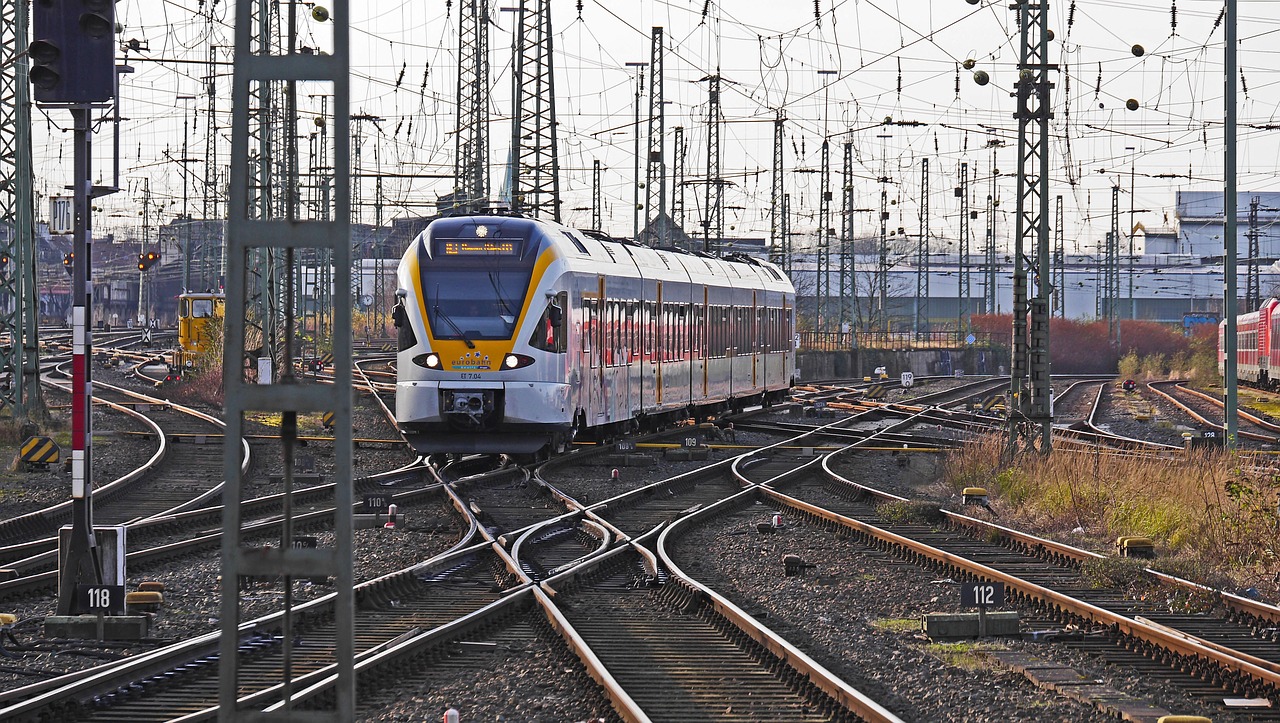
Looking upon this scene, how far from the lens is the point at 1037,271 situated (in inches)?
896

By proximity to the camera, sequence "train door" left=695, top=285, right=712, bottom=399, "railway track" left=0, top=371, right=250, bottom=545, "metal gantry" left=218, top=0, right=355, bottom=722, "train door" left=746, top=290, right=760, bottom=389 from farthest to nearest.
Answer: "train door" left=746, top=290, right=760, bottom=389 → "train door" left=695, top=285, right=712, bottom=399 → "railway track" left=0, top=371, right=250, bottom=545 → "metal gantry" left=218, top=0, right=355, bottom=722

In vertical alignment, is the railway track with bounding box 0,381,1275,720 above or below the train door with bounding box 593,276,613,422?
below

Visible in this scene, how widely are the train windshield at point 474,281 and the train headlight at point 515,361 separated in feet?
0.91

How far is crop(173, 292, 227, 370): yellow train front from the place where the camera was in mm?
39875

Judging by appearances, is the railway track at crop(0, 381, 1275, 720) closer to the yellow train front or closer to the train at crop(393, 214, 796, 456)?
the train at crop(393, 214, 796, 456)

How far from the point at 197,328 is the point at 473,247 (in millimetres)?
25081

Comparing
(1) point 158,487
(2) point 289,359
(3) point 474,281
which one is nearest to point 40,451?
(1) point 158,487

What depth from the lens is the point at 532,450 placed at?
2134cm

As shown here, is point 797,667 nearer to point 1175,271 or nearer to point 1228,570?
point 1228,570

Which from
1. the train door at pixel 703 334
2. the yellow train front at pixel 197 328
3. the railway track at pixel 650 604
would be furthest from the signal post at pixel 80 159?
the yellow train front at pixel 197 328

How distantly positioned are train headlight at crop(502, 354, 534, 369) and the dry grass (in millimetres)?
5701

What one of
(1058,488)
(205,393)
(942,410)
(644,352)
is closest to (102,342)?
(205,393)

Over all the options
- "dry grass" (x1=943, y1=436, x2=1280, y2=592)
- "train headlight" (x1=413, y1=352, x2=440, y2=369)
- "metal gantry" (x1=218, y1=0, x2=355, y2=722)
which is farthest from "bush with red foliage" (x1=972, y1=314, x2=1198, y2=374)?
"metal gantry" (x1=218, y1=0, x2=355, y2=722)

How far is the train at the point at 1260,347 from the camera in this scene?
46.6m
